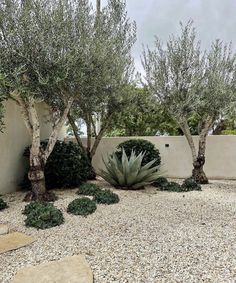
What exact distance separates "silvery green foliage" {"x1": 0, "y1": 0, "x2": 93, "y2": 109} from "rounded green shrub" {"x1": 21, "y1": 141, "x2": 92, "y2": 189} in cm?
207

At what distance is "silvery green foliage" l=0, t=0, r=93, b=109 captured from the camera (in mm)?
4973

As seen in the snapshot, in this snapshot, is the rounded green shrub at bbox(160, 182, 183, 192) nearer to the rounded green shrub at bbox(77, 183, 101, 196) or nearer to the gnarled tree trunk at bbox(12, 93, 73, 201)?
the rounded green shrub at bbox(77, 183, 101, 196)

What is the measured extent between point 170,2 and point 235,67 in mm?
2748

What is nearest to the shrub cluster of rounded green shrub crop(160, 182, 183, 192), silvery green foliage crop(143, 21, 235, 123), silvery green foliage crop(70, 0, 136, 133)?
rounded green shrub crop(160, 182, 183, 192)

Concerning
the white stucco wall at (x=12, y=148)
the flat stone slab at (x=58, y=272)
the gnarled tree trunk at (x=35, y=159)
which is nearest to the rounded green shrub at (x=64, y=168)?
the white stucco wall at (x=12, y=148)

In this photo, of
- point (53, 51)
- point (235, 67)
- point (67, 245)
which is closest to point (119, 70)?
point (53, 51)

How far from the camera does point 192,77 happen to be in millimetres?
8062

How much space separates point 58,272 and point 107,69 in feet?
14.0

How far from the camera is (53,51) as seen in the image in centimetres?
515

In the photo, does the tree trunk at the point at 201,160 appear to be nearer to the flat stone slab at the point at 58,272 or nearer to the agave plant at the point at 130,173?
the agave plant at the point at 130,173

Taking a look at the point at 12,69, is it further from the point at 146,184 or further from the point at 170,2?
the point at 170,2

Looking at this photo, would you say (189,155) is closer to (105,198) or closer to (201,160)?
(201,160)

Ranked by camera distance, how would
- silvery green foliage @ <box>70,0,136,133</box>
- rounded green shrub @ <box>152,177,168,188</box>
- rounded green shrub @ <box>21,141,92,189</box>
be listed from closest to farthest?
silvery green foliage @ <box>70,0,136,133</box> → rounded green shrub @ <box>21,141,92,189</box> → rounded green shrub @ <box>152,177,168,188</box>

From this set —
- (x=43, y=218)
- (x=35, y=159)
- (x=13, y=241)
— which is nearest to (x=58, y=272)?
(x=13, y=241)
